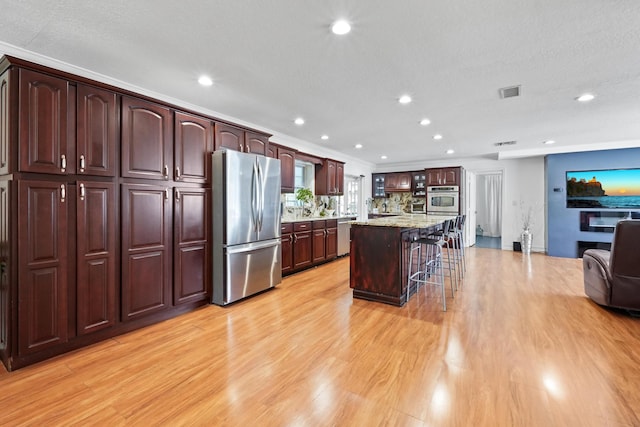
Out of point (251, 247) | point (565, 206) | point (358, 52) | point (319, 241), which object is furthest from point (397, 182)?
point (358, 52)

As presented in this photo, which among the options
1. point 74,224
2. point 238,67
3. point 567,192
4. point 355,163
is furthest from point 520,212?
point 74,224

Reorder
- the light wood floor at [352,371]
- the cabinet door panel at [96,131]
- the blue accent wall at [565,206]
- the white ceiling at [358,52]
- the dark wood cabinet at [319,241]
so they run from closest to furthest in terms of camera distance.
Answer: the light wood floor at [352,371]
the white ceiling at [358,52]
the cabinet door panel at [96,131]
the dark wood cabinet at [319,241]
the blue accent wall at [565,206]

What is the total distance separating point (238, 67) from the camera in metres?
2.57

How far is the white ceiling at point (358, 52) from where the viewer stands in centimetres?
180

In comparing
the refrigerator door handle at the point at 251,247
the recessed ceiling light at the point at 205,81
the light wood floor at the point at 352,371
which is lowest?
the light wood floor at the point at 352,371

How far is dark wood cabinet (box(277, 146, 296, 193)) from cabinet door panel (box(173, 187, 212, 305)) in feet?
5.66

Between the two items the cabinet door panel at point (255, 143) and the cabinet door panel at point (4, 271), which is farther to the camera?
the cabinet door panel at point (255, 143)

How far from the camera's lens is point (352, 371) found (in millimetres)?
2014

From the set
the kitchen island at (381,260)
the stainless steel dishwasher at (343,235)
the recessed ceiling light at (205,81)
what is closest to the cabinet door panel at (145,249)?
the recessed ceiling light at (205,81)

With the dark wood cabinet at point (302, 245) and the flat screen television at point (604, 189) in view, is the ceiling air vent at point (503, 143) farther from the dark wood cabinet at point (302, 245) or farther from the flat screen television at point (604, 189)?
the dark wood cabinet at point (302, 245)

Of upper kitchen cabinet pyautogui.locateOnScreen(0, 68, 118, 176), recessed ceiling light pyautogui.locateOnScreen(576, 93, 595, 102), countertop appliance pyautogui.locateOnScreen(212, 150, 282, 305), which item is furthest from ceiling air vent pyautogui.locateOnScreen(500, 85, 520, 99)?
upper kitchen cabinet pyautogui.locateOnScreen(0, 68, 118, 176)

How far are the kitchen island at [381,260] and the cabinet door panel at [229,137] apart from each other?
5.95 feet

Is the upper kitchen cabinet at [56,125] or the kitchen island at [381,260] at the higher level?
the upper kitchen cabinet at [56,125]

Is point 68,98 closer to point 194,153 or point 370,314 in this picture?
point 194,153
